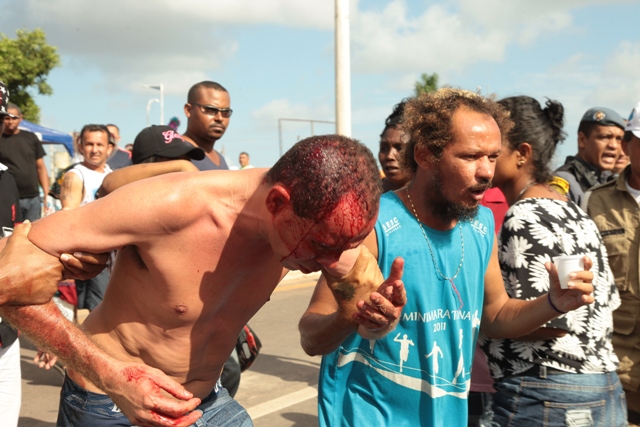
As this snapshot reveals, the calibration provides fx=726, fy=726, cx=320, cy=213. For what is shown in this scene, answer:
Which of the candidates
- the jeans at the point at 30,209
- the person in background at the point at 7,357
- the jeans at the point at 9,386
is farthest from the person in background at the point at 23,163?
the jeans at the point at 9,386

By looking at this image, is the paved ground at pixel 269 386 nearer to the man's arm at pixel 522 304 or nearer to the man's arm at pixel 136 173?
the man's arm at pixel 136 173

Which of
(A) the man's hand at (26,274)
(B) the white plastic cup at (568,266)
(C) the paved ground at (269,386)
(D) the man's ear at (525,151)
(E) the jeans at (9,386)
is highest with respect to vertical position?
(D) the man's ear at (525,151)

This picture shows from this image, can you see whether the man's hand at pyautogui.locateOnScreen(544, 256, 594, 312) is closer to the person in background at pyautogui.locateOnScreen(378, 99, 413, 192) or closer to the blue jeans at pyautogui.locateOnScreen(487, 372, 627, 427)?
the blue jeans at pyautogui.locateOnScreen(487, 372, 627, 427)

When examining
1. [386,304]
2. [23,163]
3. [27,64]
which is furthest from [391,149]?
[27,64]

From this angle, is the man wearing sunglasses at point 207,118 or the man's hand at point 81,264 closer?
the man's hand at point 81,264

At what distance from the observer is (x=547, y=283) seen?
302 centimetres

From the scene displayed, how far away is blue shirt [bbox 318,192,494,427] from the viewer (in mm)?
2695

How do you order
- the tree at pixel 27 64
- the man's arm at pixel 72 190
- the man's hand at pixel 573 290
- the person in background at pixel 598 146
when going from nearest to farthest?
the man's hand at pixel 573 290 → the person in background at pixel 598 146 → the man's arm at pixel 72 190 → the tree at pixel 27 64

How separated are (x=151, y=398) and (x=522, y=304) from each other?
5.21 feet

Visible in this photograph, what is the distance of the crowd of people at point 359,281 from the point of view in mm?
2236

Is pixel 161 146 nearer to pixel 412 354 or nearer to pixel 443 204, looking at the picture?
pixel 443 204

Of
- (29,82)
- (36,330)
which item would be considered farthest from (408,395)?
(29,82)

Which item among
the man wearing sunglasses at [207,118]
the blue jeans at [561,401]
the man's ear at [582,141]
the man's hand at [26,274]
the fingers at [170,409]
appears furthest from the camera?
the man's ear at [582,141]

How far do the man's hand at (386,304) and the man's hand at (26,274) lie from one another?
38.3 inches
